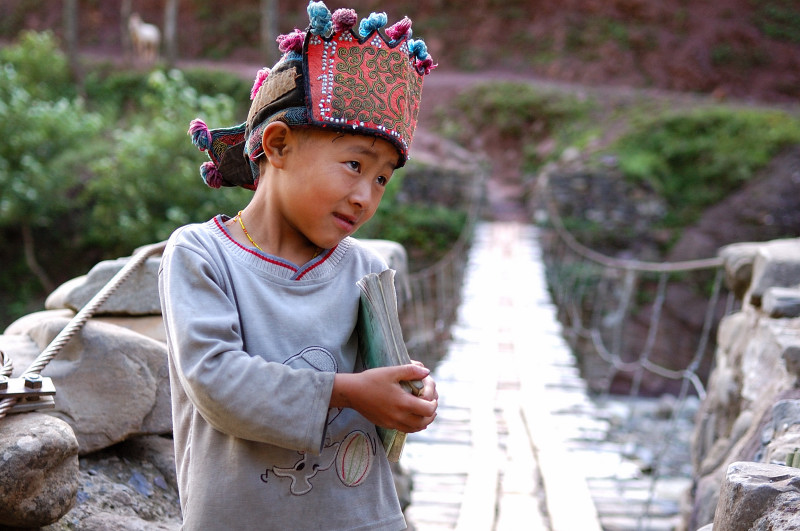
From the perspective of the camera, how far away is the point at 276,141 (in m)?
1.07

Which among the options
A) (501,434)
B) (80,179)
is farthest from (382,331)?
(80,179)

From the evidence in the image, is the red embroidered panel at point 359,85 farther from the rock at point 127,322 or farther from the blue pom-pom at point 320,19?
the rock at point 127,322

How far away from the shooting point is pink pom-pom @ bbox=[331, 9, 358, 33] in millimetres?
1024

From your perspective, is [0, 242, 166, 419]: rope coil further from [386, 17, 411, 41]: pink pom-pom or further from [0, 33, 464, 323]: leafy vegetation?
[0, 33, 464, 323]: leafy vegetation

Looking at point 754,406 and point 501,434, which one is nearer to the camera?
point 754,406

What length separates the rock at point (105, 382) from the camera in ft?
5.15

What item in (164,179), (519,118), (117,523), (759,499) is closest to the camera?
(759,499)

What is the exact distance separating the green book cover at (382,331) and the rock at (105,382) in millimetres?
713

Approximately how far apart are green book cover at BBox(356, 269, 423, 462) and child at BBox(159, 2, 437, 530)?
0.02 m

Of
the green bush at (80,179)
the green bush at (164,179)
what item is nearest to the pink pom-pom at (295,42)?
the green bush at (80,179)

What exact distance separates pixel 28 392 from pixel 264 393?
509 mm

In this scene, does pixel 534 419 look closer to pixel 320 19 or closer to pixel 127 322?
pixel 127 322

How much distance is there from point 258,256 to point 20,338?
904 mm

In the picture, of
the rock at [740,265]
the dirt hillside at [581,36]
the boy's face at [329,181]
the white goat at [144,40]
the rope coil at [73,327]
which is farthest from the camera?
the dirt hillside at [581,36]
